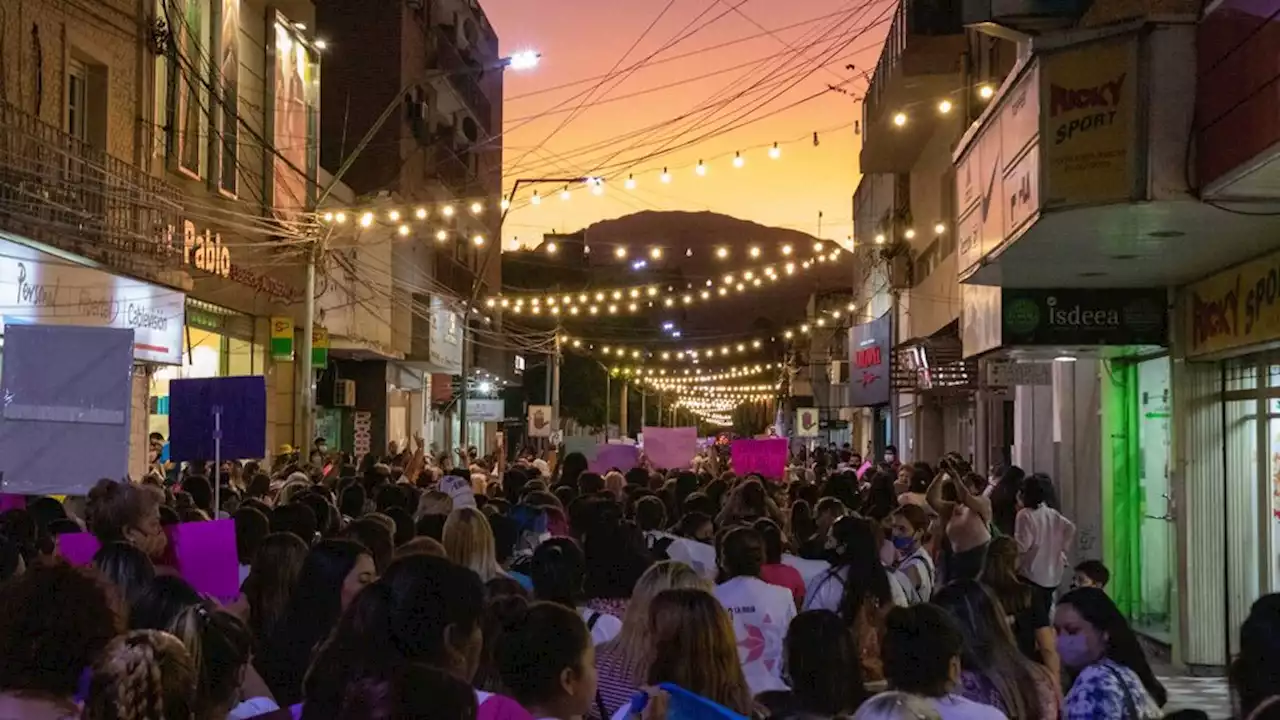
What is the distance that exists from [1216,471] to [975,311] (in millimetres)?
3562

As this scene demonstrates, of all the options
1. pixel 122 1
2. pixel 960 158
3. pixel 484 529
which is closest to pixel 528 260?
pixel 122 1

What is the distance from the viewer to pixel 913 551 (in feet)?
32.0

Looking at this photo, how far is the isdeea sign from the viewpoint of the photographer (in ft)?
44.9

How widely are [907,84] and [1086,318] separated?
46.0ft

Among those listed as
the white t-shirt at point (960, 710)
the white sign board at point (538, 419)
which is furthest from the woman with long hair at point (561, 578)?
the white sign board at point (538, 419)

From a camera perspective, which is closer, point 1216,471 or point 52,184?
point 1216,471

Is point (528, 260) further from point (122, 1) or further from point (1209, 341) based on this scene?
point (1209, 341)

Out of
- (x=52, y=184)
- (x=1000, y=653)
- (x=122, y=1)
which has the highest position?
(x=122, y=1)

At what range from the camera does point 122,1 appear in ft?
63.3

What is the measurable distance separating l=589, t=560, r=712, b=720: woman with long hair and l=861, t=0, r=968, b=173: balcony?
18.0 meters

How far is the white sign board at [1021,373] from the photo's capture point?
18.0 meters

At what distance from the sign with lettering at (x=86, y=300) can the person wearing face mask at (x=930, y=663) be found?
11.6 m

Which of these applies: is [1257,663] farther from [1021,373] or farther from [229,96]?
[229,96]

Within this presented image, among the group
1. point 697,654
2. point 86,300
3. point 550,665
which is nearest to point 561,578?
point 697,654
